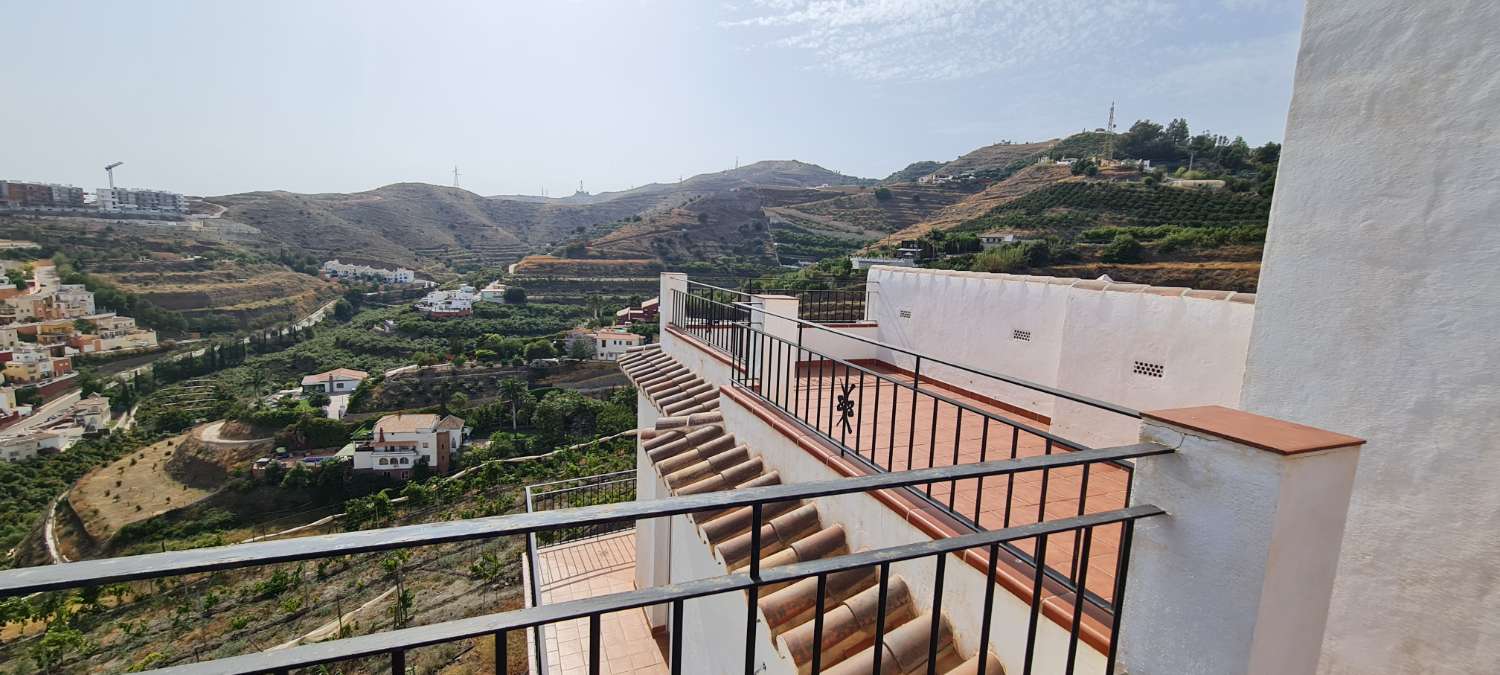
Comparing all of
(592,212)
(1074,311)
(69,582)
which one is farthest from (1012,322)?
(592,212)

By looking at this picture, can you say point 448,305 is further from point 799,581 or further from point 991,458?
point 799,581

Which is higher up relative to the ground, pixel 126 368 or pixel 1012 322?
pixel 1012 322

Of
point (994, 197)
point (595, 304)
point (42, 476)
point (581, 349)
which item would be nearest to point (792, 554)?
point (581, 349)

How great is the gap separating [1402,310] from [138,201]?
556 ft

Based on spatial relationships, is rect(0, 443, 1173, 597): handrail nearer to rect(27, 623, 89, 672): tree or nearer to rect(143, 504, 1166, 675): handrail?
rect(143, 504, 1166, 675): handrail

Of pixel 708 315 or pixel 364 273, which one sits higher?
pixel 708 315

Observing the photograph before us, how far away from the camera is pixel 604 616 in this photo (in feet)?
29.2

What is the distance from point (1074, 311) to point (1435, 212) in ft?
9.35

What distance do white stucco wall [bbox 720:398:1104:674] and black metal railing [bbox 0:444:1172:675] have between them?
979 millimetres

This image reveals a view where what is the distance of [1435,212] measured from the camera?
259 cm

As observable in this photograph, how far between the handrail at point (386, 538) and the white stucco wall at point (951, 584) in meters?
1.30

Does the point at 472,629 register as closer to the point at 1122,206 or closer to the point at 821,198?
→ the point at 1122,206

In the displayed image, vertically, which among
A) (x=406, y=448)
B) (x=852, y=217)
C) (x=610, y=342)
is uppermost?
(x=852, y=217)

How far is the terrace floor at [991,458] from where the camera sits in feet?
9.43
